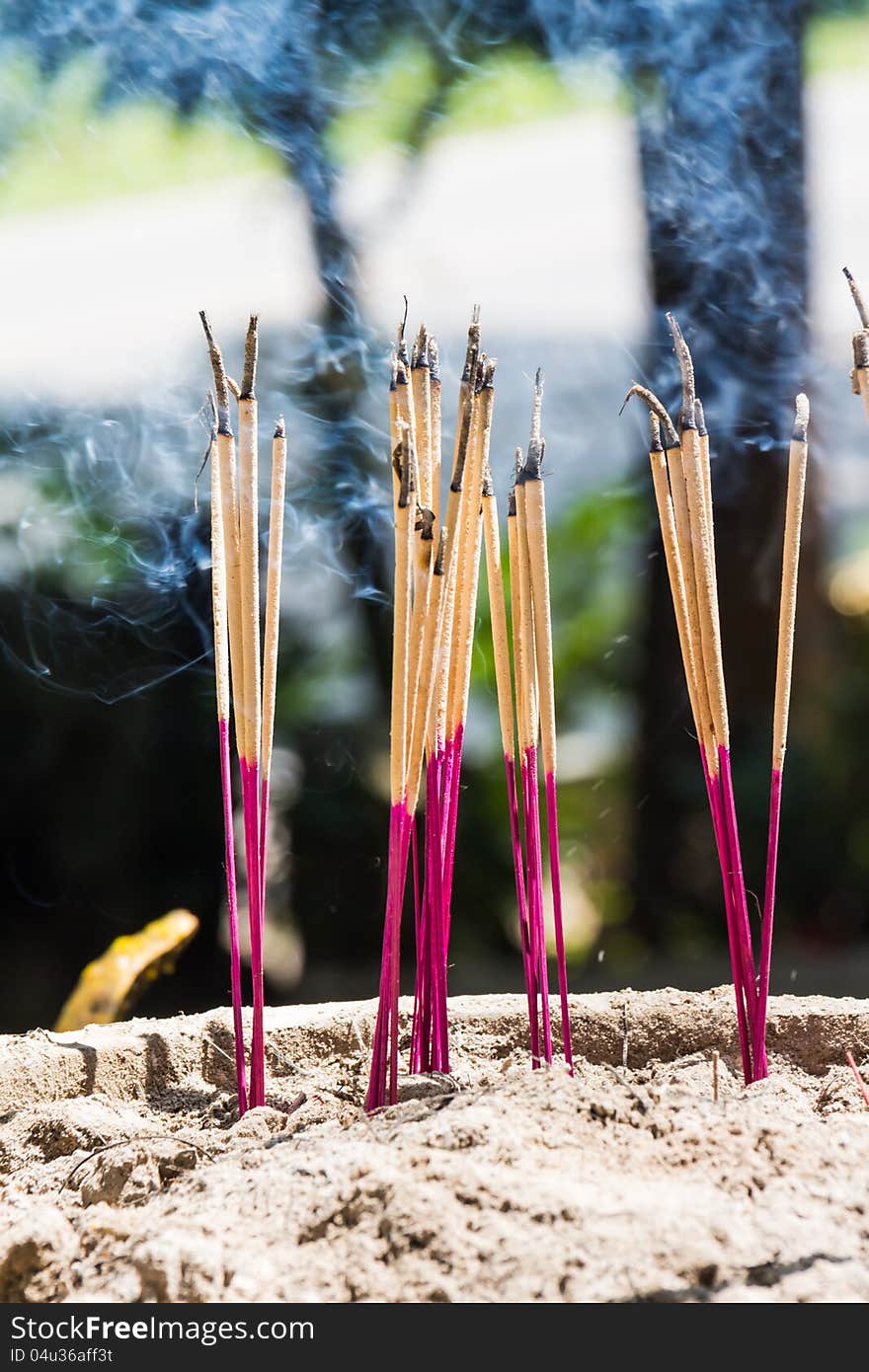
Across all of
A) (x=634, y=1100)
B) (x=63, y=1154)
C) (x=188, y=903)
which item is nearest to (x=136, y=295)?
(x=188, y=903)

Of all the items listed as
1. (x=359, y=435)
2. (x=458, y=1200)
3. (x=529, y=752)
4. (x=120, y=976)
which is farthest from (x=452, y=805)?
(x=359, y=435)

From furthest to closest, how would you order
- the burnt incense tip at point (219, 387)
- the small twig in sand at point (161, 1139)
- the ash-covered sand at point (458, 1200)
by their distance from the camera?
the burnt incense tip at point (219, 387) → the small twig in sand at point (161, 1139) → the ash-covered sand at point (458, 1200)

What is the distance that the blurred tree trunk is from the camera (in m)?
2.03

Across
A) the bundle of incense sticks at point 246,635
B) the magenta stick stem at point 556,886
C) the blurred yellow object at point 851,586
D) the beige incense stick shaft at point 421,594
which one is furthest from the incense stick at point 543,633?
the blurred yellow object at point 851,586

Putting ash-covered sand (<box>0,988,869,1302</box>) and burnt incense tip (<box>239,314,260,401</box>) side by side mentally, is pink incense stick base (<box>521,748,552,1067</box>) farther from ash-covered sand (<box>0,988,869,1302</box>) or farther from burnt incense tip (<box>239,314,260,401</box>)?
burnt incense tip (<box>239,314,260,401</box>)

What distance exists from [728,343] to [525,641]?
137cm

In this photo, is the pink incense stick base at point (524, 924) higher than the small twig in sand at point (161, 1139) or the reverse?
higher

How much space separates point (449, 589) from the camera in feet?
2.97

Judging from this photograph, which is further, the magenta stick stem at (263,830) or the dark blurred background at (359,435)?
the dark blurred background at (359,435)

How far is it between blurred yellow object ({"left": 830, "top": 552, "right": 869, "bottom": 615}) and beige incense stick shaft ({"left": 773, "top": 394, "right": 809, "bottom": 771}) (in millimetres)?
1155

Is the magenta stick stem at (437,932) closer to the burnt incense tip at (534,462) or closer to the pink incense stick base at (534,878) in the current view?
the pink incense stick base at (534,878)

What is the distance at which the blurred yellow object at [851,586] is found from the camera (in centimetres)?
206

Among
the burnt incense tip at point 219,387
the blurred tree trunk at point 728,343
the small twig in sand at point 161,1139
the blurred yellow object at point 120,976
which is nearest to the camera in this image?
the small twig in sand at point 161,1139

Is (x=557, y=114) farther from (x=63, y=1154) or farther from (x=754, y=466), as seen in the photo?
(x=63, y=1154)
